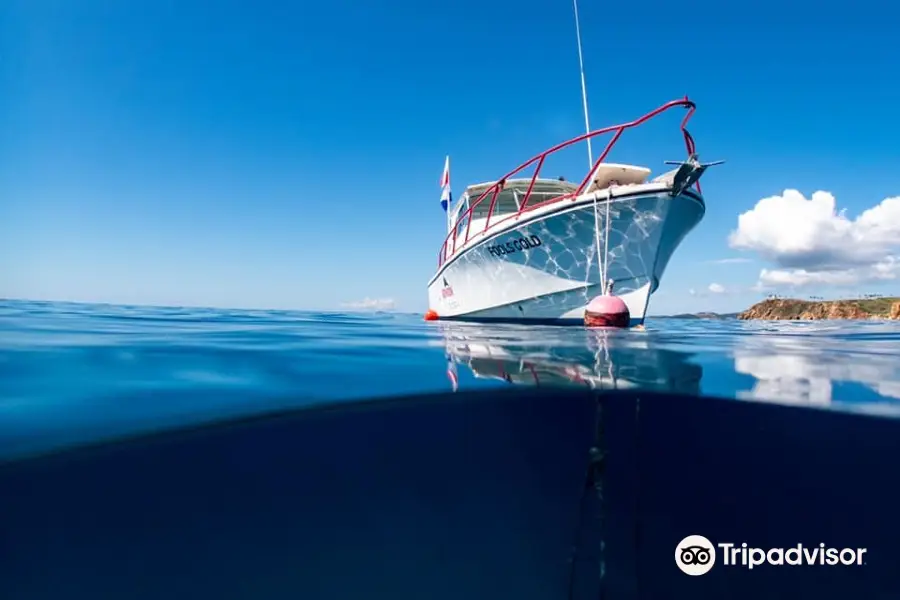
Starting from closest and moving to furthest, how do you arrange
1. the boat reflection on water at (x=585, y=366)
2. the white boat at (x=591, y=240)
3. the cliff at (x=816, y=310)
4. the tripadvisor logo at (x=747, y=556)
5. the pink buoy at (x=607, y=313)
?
the tripadvisor logo at (x=747, y=556), the boat reflection on water at (x=585, y=366), the pink buoy at (x=607, y=313), the white boat at (x=591, y=240), the cliff at (x=816, y=310)

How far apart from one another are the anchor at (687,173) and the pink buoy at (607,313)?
9.98ft

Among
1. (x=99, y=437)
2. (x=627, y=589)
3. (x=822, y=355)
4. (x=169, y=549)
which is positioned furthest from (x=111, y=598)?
(x=822, y=355)

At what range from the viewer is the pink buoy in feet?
28.9

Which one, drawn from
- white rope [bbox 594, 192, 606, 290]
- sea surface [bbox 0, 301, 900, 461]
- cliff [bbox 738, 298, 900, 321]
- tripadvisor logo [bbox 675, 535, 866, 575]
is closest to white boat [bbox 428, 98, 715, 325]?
white rope [bbox 594, 192, 606, 290]

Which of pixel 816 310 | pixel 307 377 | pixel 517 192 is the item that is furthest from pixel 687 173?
pixel 816 310

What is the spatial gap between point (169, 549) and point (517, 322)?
11631mm

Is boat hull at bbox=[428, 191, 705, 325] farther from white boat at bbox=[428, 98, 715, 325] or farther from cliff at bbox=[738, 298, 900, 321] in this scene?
cliff at bbox=[738, 298, 900, 321]

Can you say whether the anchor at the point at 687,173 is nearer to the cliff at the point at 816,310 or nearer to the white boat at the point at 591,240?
the white boat at the point at 591,240

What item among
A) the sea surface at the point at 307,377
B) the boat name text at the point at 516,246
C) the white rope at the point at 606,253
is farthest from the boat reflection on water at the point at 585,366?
the boat name text at the point at 516,246

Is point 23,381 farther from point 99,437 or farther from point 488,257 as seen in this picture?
point 488,257

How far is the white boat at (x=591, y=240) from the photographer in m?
10.1

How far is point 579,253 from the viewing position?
11.0 metres

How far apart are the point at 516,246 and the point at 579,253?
166 centimetres

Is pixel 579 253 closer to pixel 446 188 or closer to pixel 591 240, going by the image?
pixel 591 240
